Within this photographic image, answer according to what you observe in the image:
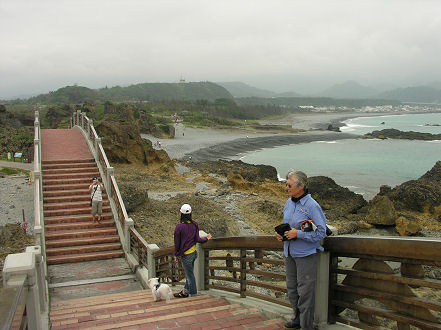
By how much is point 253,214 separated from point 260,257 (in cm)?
1540

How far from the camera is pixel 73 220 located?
38.1 feet

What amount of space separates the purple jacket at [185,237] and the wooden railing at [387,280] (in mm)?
2667

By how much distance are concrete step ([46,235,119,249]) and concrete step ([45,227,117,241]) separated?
3.2 inches

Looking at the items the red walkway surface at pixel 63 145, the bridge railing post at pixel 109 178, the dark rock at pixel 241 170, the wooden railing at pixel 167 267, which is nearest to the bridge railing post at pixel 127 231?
the wooden railing at pixel 167 267

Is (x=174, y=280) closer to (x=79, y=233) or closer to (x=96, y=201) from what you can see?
(x=79, y=233)

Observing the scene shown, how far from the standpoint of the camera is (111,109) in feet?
176

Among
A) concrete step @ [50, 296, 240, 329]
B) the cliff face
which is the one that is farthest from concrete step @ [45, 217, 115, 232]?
the cliff face

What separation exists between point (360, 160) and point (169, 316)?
51384 millimetres

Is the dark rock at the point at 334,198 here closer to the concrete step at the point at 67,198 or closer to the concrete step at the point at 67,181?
the concrete step at the point at 67,181

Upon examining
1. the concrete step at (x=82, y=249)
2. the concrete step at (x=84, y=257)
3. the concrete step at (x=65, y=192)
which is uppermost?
the concrete step at (x=65, y=192)

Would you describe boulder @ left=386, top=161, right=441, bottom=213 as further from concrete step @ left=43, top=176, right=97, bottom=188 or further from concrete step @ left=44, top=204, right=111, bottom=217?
concrete step @ left=44, top=204, right=111, bottom=217

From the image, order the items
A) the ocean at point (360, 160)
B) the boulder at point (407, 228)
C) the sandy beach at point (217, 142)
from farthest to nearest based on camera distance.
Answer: the sandy beach at point (217, 142) → the ocean at point (360, 160) → the boulder at point (407, 228)

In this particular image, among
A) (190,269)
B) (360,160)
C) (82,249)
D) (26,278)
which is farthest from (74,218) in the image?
(360,160)

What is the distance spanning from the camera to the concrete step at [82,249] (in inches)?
412
